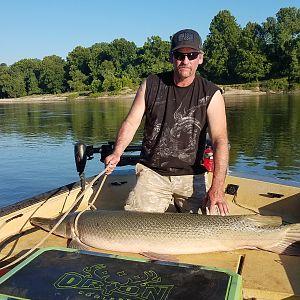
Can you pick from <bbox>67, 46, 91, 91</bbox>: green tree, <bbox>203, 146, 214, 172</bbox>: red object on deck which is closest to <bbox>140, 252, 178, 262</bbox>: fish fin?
<bbox>203, 146, 214, 172</bbox>: red object on deck

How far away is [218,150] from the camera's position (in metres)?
4.64

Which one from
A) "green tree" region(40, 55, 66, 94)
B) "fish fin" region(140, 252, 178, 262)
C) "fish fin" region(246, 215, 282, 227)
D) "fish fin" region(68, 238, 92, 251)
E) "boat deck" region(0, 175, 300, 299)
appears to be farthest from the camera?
"green tree" region(40, 55, 66, 94)

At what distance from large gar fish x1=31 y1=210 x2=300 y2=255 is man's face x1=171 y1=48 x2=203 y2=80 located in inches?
60.6

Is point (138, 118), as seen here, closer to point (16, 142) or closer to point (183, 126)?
point (183, 126)

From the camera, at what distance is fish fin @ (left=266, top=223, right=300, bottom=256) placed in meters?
4.00

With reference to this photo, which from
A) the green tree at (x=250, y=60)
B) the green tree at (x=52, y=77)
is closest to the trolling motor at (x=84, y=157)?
the green tree at (x=250, y=60)

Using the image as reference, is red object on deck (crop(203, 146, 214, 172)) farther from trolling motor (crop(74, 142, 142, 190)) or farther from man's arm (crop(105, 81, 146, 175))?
man's arm (crop(105, 81, 146, 175))

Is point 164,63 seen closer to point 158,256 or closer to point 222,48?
point 222,48

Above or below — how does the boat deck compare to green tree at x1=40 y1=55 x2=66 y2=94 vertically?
below

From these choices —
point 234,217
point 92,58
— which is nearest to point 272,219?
point 234,217

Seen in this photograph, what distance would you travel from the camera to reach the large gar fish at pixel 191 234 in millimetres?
4020

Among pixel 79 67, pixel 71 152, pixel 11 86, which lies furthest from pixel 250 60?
pixel 71 152

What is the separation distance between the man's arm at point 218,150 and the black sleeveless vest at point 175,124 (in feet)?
0.27

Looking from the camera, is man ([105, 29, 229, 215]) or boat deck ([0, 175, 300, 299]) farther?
man ([105, 29, 229, 215])
